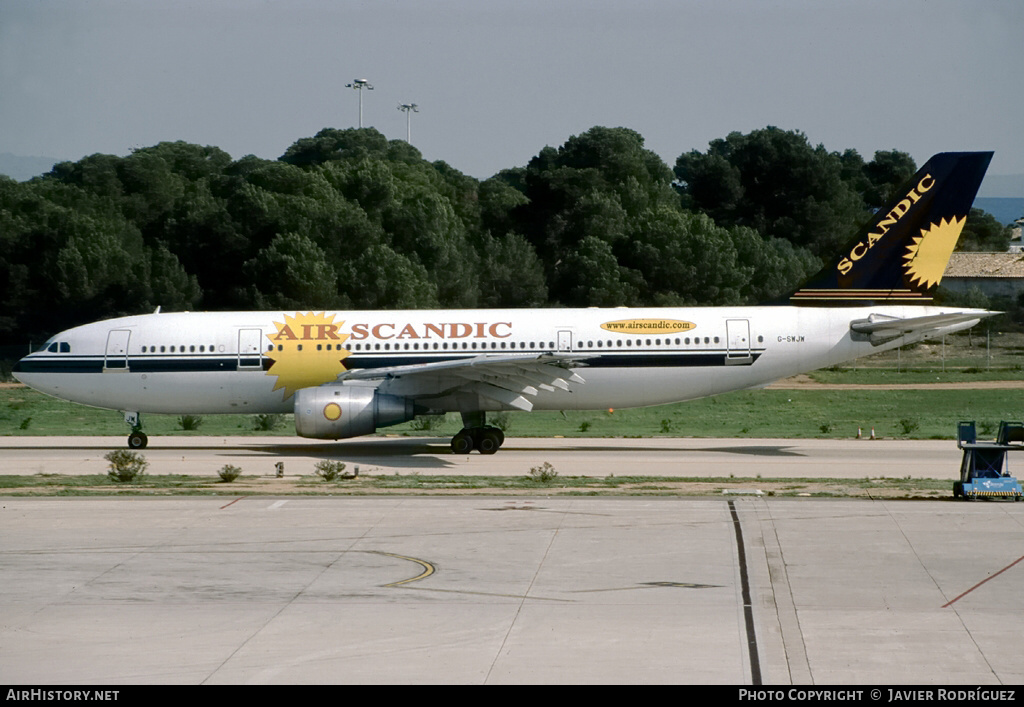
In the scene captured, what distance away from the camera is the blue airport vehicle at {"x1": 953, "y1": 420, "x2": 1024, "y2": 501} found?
A: 23078mm

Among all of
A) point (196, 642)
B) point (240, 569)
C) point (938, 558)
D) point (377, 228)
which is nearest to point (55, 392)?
point (240, 569)

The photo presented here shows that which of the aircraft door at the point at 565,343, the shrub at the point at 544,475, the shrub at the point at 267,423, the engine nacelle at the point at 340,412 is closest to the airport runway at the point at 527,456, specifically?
the engine nacelle at the point at 340,412

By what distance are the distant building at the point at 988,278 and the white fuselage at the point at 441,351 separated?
2552 inches

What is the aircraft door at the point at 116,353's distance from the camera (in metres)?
32.9

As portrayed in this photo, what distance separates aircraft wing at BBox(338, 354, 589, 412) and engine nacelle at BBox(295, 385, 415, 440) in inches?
34.3

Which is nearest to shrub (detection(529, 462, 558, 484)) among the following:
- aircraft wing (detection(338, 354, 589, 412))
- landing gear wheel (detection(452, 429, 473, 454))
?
aircraft wing (detection(338, 354, 589, 412))

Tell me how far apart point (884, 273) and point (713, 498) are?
42.2 ft

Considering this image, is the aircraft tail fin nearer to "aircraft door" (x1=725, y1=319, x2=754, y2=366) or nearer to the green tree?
"aircraft door" (x1=725, y1=319, x2=754, y2=366)

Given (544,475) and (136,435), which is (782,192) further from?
(544,475)

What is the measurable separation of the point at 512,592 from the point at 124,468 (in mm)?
14147

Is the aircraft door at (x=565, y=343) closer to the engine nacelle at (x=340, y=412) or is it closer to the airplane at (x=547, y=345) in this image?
the airplane at (x=547, y=345)

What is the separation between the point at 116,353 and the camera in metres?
33.0

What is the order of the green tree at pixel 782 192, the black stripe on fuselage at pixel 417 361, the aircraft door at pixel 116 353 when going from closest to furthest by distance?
the black stripe on fuselage at pixel 417 361, the aircraft door at pixel 116 353, the green tree at pixel 782 192

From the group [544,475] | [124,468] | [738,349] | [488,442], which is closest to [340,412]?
[488,442]
